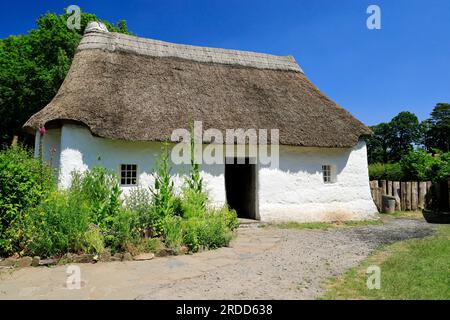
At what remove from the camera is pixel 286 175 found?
11.0m

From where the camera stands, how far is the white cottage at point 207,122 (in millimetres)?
9133

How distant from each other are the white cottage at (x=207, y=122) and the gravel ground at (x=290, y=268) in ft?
7.02

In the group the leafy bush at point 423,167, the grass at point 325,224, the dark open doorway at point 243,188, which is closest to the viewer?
the grass at point 325,224

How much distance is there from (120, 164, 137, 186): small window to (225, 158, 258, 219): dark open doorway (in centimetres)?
326

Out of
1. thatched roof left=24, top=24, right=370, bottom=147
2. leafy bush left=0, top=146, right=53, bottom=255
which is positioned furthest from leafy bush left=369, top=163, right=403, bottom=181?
leafy bush left=0, top=146, right=53, bottom=255

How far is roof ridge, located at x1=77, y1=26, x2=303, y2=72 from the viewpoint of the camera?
11.6m

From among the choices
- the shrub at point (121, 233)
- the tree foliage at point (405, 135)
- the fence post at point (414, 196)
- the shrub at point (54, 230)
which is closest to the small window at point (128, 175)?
the shrub at point (121, 233)

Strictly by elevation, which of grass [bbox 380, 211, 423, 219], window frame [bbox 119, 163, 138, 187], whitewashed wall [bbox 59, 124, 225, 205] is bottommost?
grass [bbox 380, 211, 423, 219]

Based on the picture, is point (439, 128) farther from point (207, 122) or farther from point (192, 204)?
point (192, 204)

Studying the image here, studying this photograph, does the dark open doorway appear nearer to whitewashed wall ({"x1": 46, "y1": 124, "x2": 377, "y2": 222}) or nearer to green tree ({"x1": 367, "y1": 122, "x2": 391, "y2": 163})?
whitewashed wall ({"x1": 46, "y1": 124, "x2": 377, "y2": 222})

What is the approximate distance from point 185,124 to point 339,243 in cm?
553

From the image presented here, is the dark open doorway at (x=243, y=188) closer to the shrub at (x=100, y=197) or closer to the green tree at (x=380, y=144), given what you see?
the shrub at (x=100, y=197)

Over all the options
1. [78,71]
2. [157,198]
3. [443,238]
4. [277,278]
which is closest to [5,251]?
[157,198]
